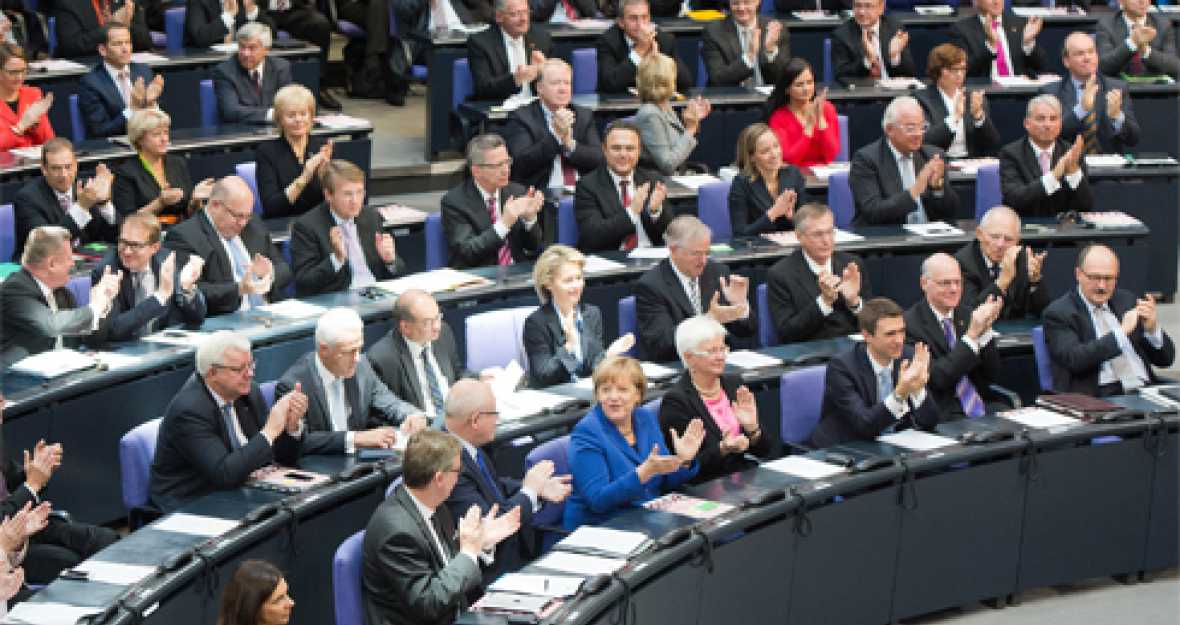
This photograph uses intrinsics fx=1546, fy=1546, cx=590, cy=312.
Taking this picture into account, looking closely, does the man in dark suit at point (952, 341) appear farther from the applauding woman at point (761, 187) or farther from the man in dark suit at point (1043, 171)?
the man in dark suit at point (1043, 171)

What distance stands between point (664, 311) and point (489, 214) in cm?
131

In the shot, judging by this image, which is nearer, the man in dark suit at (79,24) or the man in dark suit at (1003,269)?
the man in dark suit at (1003,269)

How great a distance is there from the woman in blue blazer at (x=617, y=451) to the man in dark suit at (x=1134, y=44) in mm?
6299

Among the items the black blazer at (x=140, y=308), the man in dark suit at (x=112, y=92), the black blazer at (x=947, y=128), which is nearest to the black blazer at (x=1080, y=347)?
the black blazer at (x=947, y=128)

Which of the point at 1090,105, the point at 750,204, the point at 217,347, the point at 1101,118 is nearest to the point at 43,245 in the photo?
the point at 217,347

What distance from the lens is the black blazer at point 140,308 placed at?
6.36 meters

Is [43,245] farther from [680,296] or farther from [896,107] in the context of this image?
[896,107]

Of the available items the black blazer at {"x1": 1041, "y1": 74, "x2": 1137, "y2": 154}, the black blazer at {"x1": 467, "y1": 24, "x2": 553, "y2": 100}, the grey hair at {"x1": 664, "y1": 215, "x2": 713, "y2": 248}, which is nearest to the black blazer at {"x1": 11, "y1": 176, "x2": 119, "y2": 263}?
the grey hair at {"x1": 664, "y1": 215, "x2": 713, "y2": 248}

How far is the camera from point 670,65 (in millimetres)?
8719

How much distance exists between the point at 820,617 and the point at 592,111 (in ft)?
14.9

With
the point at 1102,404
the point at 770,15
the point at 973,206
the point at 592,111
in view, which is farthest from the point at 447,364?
the point at 770,15

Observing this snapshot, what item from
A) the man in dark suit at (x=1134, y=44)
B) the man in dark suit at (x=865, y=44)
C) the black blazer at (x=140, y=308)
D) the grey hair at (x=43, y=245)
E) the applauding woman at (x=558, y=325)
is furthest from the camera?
the man in dark suit at (x=1134, y=44)

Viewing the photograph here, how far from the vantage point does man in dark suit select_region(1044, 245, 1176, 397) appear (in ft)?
22.7

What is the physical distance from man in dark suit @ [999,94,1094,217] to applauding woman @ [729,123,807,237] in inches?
52.4
